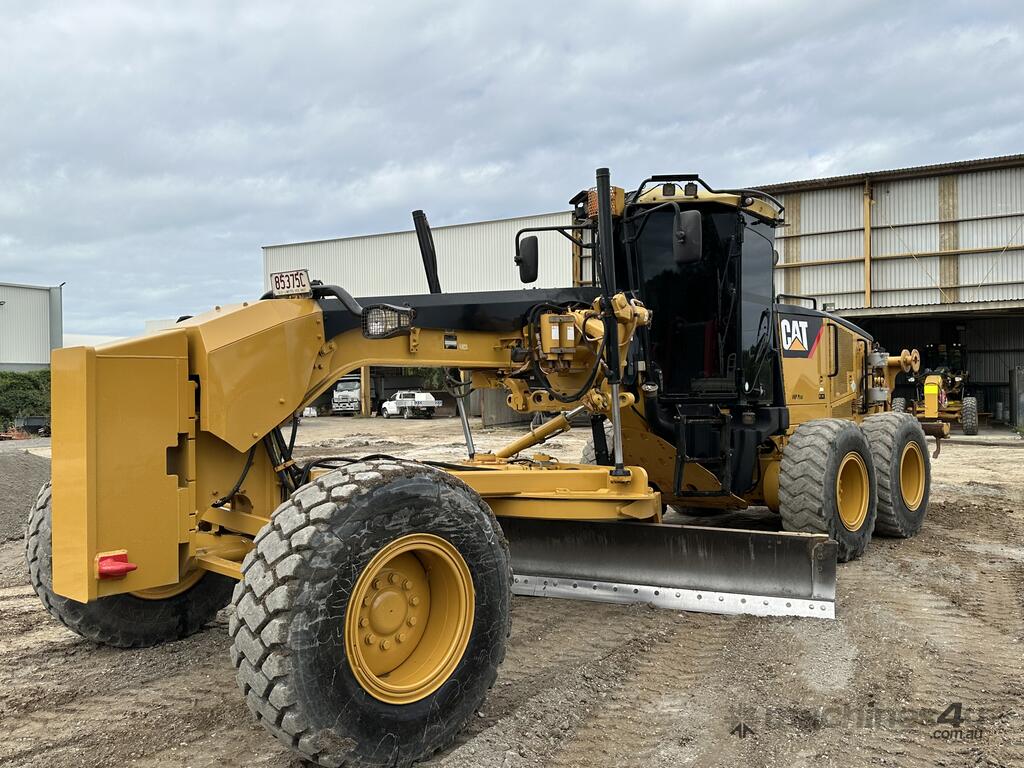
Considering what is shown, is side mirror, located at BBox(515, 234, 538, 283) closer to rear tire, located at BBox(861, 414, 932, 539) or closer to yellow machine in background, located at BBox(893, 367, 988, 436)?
rear tire, located at BBox(861, 414, 932, 539)

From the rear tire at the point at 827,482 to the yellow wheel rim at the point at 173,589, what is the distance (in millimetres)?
4048

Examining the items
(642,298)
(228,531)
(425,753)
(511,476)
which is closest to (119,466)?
(228,531)

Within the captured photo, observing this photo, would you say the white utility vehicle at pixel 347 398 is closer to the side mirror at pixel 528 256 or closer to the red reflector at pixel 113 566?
the side mirror at pixel 528 256

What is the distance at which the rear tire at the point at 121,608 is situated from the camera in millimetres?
4172

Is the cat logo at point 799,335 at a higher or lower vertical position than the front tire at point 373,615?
higher

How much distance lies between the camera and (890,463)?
24.5 feet

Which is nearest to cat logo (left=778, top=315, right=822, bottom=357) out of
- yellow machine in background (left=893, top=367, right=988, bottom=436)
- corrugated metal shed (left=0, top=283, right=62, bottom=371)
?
yellow machine in background (left=893, top=367, right=988, bottom=436)

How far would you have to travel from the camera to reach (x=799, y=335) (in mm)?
7316

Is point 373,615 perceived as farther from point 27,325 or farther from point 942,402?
point 27,325

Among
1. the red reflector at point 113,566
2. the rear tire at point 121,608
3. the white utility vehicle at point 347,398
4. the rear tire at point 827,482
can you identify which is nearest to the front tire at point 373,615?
the red reflector at point 113,566

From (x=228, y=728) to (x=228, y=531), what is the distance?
3.09 ft

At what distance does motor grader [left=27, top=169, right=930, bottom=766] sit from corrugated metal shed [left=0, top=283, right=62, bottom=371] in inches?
1500

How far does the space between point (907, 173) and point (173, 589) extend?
22.9 meters

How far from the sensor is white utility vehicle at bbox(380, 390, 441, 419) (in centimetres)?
3406
